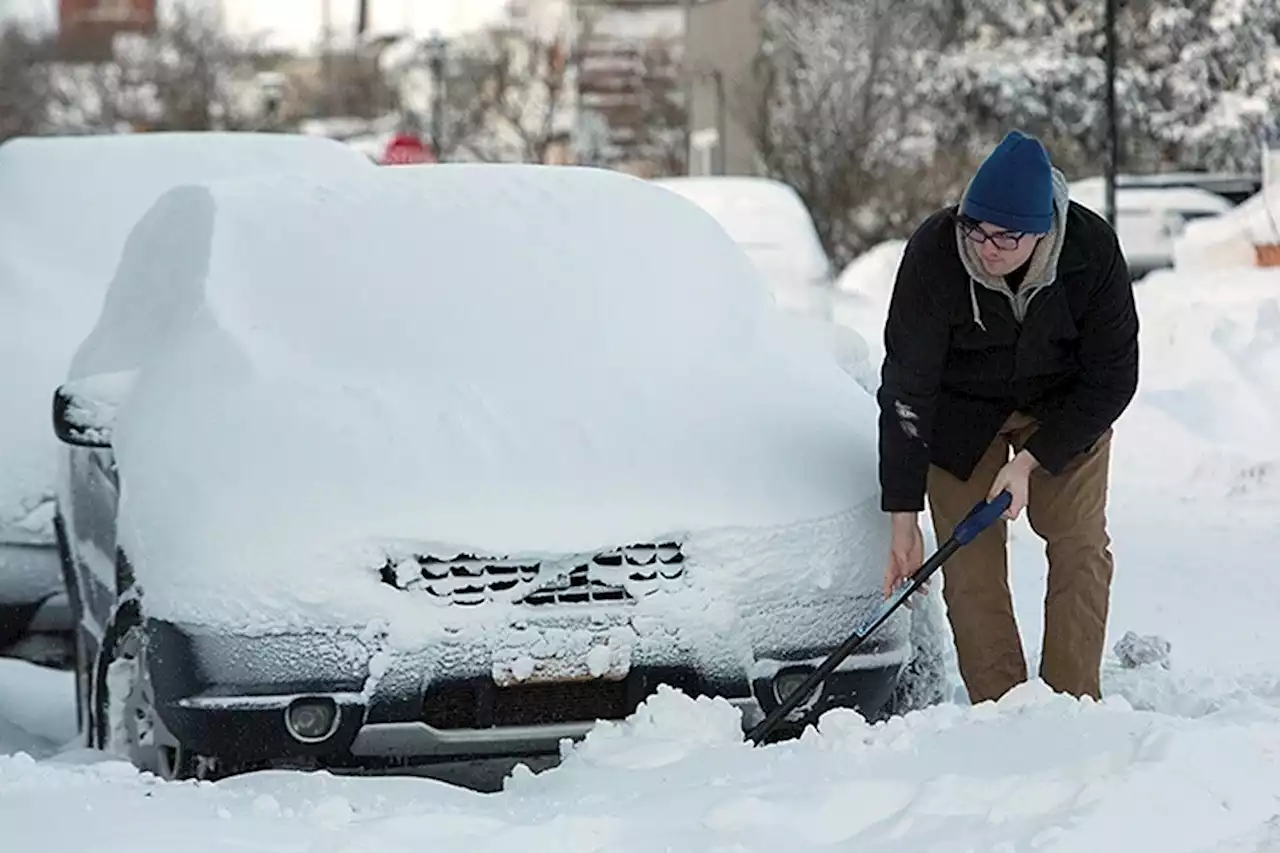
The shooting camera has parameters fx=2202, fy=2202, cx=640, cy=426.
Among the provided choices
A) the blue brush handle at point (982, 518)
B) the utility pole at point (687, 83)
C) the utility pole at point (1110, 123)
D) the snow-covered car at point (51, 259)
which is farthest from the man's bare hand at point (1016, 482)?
the utility pole at point (687, 83)

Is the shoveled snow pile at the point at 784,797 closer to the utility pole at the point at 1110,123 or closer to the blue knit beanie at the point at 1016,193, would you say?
the blue knit beanie at the point at 1016,193

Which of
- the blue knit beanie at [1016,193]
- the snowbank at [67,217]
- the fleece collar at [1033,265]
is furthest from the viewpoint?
the snowbank at [67,217]

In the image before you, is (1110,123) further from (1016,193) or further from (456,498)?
(456,498)

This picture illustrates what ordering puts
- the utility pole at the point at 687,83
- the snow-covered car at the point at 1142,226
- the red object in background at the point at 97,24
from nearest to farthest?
the snow-covered car at the point at 1142,226 < the utility pole at the point at 687,83 < the red object in background at the point at 97,24

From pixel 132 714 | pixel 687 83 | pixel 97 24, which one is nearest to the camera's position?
pixel 132 714

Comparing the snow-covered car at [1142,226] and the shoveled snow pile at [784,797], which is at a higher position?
the shoveled snow pile at [784,797]

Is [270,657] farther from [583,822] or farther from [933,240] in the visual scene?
[933,240]

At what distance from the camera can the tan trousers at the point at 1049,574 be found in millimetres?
5016

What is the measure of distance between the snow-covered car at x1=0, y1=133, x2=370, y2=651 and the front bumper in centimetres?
231

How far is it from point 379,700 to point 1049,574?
164cm

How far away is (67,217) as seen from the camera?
8359 mm

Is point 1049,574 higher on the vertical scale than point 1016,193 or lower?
lower

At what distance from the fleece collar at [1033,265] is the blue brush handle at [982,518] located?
1.29 feet

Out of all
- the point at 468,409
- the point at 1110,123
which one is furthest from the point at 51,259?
the point at 1110,123
